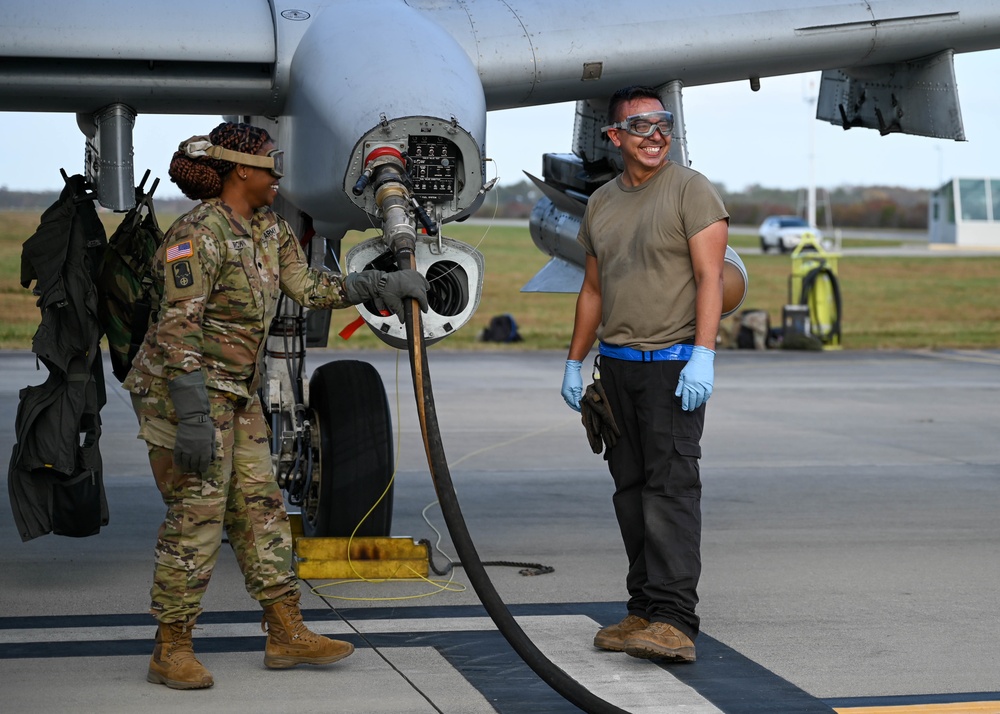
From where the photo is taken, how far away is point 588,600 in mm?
6172

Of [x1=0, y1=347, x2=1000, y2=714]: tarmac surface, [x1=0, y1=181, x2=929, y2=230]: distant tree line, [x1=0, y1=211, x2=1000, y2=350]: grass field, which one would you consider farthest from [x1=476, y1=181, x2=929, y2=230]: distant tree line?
[x1=0, y1=347, x2=1000, y2=714]: tarmac surface

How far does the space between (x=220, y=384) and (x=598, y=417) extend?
→ 5.08 ft

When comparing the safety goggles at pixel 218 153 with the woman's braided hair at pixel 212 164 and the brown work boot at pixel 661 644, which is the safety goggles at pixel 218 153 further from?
the brown work boot at pixel 661 644

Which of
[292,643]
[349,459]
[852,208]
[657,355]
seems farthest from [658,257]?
[852,208]

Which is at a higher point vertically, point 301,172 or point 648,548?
point 301,172

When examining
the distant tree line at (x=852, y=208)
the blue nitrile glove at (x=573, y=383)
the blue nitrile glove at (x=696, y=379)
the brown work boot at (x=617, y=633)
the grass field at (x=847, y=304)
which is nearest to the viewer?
the blue nitrile glove at (x=696, y=379)

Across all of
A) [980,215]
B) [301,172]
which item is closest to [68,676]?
[301,172]

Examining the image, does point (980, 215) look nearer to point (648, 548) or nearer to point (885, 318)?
point (885, 318)

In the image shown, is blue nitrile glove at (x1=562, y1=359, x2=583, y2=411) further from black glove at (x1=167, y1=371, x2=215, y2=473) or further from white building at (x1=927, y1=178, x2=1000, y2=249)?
white building at (x1=927, y1=178, x2=1000, y2=249)

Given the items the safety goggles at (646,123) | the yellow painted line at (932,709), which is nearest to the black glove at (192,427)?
the safety goggles at (646,123)

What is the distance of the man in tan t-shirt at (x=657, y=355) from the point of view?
520 centimetres

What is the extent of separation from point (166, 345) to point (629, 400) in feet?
6.12

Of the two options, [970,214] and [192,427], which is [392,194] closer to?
[192,427]

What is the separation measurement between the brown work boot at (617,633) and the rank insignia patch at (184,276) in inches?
84.5
